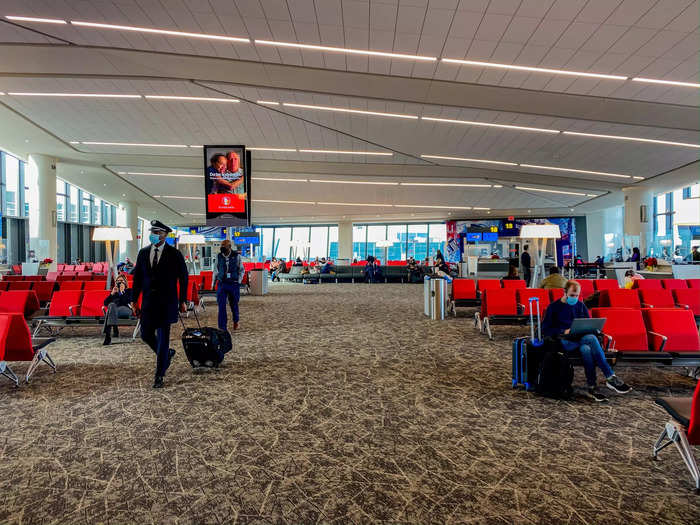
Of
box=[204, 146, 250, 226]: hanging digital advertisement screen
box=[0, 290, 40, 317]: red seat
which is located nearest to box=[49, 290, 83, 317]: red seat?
box=[0, 290, 40, 317]: red seat

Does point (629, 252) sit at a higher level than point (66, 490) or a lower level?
higher

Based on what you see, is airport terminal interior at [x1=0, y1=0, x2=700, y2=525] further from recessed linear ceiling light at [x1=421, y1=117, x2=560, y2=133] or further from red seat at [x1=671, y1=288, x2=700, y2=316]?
recessed linear ceiling light at [x1=421, y1=117, x2=560, y2=133]

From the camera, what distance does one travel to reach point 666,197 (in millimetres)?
24875

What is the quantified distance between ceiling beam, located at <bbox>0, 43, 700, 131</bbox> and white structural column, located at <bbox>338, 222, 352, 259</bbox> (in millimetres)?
29501

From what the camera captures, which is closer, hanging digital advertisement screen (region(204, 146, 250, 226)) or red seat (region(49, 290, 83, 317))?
red seat (region(49, 290, 83, 317))

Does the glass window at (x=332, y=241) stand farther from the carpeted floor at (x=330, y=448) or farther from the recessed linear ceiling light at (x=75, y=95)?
the carpeted floor at (x=330, y=448)

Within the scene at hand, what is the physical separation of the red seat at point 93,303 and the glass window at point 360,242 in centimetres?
3425

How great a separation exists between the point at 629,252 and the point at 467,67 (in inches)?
612

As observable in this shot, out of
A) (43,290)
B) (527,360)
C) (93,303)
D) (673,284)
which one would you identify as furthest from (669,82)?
(43,290)

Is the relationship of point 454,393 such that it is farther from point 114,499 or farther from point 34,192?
point 34,192

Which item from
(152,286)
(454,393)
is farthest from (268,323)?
(454,393)

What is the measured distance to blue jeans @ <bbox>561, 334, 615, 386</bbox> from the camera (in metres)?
4.51

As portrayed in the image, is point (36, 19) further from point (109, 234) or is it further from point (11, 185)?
point (11, 185)

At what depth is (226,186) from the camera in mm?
11625
